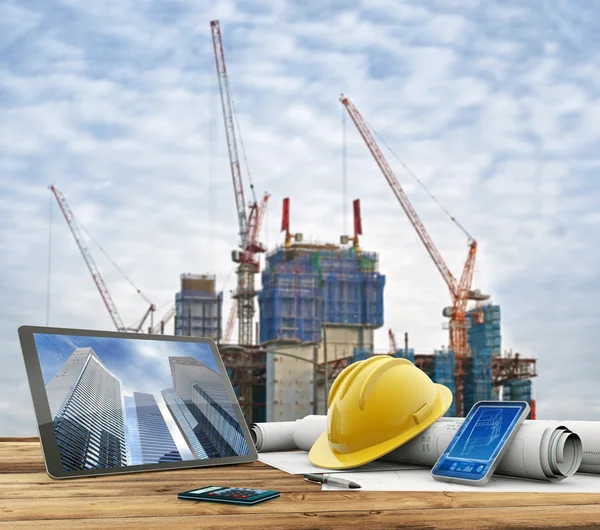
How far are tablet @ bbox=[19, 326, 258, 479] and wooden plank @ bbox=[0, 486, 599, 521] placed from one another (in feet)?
2.37

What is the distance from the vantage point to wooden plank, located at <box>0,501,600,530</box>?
204 centimetres

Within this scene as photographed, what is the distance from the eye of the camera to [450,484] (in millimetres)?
3141

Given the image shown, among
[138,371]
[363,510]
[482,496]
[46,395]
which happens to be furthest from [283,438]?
[363,510]

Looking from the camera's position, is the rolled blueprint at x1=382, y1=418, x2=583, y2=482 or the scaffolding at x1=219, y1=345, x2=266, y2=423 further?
the scaffolding at x1=219, y1=345, x2=266, y2=423

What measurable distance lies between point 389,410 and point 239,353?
7032 cm

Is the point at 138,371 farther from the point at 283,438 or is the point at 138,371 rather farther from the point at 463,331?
the point at 463,331

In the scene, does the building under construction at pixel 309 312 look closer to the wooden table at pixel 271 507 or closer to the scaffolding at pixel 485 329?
the scaffolding at pixel 485 329

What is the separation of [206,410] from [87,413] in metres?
0.65

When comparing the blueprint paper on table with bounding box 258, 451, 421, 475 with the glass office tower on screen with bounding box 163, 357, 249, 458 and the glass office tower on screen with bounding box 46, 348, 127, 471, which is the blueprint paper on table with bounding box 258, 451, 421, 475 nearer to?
the glass office tower on screen with bounding box 163, 357, 249, 458

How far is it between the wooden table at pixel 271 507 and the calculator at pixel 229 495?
0.03 metres

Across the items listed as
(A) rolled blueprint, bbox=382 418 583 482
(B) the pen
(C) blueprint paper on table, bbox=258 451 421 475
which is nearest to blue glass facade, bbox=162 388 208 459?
(C) blueprint paper on table, bbox=258 451 421 475

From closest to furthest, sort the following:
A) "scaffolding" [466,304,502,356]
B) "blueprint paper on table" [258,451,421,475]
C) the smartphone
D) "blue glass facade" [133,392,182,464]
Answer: the smartphone
"blue glass facade" [133,392,182,464]
"blueprint paper on table" [258,451,421,475]
"scaffolding" [466,304,502,356]

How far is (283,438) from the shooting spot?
4621 mm

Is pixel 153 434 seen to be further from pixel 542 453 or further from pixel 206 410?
pixel 542 453
